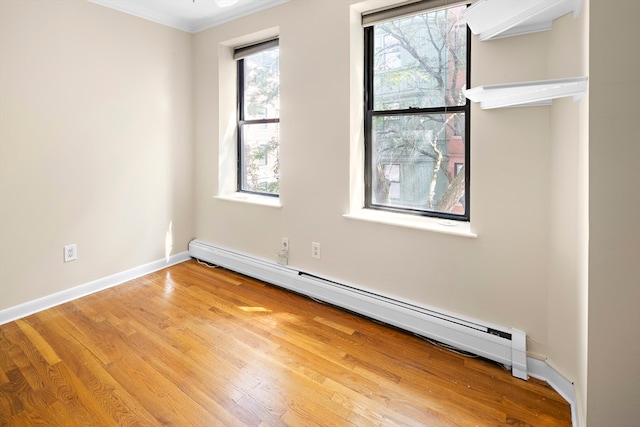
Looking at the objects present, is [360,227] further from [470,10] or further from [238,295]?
[470,10]

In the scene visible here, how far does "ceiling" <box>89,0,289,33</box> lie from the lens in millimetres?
2882

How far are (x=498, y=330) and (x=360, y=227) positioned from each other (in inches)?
42.0

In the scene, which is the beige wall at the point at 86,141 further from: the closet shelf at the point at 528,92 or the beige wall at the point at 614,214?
the beige wall at the point at 614,214

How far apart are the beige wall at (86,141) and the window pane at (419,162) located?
7.09 feet

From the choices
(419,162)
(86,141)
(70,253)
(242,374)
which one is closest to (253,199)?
(86,141)

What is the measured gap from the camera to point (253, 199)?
3326mm

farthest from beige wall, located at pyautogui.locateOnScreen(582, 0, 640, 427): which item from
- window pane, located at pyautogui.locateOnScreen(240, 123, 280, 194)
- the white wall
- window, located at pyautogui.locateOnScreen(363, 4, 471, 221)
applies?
window pane, located at pyautogui.locateOnScreen(240, 123, 280, 194)

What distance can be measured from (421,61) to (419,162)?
2.24 feet

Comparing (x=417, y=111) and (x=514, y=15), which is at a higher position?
(x=514, y=15)

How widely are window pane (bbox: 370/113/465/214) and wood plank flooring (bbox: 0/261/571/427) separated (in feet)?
3.05

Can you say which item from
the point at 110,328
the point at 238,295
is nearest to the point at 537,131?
the point at 238,295

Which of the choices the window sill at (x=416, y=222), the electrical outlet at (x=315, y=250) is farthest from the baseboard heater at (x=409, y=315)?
the window sill at (x=416, y=222)

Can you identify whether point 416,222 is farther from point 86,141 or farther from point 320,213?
point 86,141

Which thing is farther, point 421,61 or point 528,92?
point 421,61
